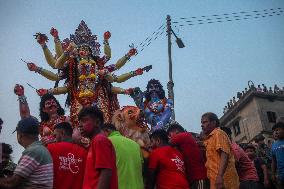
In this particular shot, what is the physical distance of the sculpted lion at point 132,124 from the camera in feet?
19.0

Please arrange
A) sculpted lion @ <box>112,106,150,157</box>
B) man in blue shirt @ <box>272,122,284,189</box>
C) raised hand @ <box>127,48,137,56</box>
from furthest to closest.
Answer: raised hand @ <box>127,48,137,56</box> < man in blue shirt @ <box>272,122,284,189</box> < sculpted lion @ <box>112,106,150,157</box>

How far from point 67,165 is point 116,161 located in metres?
0.67

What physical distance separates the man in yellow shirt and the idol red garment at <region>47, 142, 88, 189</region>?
175 cm

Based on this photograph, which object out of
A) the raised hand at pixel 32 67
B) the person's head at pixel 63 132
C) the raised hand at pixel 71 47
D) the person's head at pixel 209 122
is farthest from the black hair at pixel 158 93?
the person's head at pixel 63 132

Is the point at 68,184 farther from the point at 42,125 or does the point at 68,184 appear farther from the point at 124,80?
the point at 124,80

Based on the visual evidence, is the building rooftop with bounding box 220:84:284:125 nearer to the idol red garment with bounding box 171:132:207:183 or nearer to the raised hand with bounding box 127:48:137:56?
the raised hand with bounding box 127:48:137:56

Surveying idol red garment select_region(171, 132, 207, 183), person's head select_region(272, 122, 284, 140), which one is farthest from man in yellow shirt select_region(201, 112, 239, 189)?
person's head select_region(272, 122, 284, 140)

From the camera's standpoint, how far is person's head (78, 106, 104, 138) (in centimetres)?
388

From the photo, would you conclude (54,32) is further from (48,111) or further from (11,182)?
(11,182)

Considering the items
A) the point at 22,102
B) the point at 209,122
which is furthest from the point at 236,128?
the point at 209,122

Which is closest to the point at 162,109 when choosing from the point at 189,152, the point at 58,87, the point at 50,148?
the point at 58,87

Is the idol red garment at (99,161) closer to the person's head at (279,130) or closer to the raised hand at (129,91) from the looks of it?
the person's head at (279,130)

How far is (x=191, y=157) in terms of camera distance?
538 cm

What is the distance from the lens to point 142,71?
11820 mm
